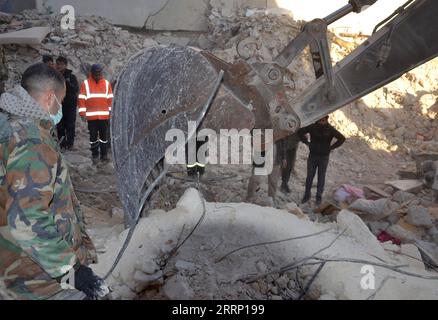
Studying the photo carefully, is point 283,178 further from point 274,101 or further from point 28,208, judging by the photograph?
point 28,208

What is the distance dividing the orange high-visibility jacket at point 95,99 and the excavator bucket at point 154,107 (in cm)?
361

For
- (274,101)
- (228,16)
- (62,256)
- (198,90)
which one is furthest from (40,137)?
(228,16)

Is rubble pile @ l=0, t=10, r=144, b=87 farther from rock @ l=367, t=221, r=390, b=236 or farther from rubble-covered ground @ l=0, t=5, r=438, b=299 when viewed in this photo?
rock @ l=367, t=221, r=390, b=236

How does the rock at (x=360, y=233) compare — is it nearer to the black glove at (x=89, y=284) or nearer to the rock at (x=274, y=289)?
the rock at (x=274, y=289)

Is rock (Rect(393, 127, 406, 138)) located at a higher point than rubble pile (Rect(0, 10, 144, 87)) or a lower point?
lower

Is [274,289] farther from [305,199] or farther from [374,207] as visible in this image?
[305,199]

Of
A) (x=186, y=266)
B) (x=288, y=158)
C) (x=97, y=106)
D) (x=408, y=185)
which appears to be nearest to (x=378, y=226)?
(x=288, y=158)

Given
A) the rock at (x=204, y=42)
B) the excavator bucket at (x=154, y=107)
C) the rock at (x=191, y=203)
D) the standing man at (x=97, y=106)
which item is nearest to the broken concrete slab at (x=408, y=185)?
the rock at (x=191, y=203)

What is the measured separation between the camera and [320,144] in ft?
20.7

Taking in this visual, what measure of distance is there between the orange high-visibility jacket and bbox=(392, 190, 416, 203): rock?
14.6ft

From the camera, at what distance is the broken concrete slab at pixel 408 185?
7.05 meters

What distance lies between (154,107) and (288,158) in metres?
3.83

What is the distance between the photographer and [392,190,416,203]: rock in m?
6.54

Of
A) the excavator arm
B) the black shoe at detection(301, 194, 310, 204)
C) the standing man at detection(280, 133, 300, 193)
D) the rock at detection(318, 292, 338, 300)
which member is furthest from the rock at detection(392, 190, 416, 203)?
the excavator arm
